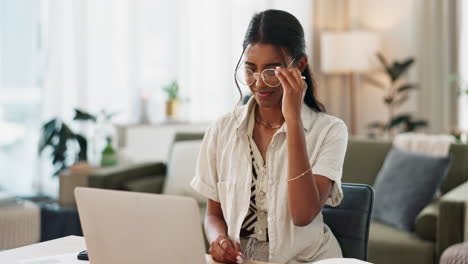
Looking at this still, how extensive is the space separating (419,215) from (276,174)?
166cm

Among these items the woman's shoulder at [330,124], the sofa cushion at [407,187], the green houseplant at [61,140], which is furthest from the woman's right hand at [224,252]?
the green houseplant at [61,140]

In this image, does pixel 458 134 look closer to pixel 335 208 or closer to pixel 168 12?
pixel 168 12

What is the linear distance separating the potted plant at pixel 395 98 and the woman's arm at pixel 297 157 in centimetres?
385

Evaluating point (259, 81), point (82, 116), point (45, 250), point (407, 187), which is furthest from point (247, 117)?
point (82, 116)

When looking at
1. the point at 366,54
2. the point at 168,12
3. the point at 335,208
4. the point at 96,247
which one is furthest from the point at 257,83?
the point at 366,54

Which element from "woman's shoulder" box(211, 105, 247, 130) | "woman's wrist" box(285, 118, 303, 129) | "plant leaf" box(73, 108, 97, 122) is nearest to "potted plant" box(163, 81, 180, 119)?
"plant leaf" box(73, 108, 97, 122)

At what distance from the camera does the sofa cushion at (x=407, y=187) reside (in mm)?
3299

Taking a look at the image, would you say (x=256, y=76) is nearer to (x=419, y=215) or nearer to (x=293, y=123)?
(x=293, y=123)

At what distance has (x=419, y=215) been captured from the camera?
10.5ft

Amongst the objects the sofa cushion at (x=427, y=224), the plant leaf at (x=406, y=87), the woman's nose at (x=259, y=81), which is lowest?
the sofa cushion at (x=427, y=224)

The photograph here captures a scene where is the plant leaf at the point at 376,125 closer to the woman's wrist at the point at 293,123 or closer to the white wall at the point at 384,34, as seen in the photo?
the white wall at the point at 384,34

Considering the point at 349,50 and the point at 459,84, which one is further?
the point at 349,50

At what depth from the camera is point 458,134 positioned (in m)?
4.40

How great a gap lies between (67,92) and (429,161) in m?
2.21
